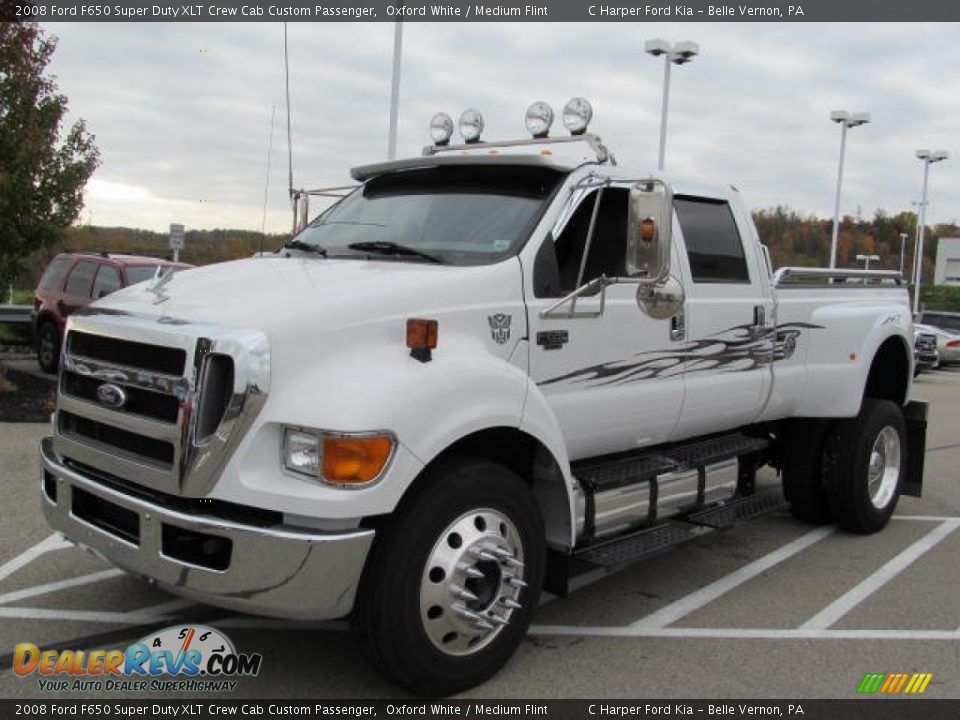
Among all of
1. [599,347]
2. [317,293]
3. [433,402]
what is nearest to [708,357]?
[599,347]

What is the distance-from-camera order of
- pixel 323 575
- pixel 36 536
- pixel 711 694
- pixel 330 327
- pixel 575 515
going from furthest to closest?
1. pixel 36 536
2. pixel 575 515
3. pixel 711 694
4. pixel 330 327
5. pixel 323 575

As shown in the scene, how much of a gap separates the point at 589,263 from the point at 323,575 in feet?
6.89

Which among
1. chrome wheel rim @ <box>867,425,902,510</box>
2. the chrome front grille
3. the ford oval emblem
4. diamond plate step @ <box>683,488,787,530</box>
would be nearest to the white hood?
the chrome front grille

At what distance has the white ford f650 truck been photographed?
10.7ft

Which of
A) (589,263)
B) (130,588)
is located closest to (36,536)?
(130,588)

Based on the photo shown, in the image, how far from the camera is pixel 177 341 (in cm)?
340

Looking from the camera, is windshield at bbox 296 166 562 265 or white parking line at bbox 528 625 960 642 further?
white parking line at bbox 528 625 960 642

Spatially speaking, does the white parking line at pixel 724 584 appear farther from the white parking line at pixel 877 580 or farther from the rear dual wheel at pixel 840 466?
the white parking line at pixel 877 580

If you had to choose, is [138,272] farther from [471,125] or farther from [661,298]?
[661,298]

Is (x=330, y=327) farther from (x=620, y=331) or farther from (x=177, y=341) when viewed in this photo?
(x=620, y=331)

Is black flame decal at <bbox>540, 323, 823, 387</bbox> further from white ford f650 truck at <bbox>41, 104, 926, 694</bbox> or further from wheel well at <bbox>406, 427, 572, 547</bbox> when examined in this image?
wheel well at <bbox>406, 427, 572, 547</bbox>

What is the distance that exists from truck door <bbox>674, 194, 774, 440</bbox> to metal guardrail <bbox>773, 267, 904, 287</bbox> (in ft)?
0.90

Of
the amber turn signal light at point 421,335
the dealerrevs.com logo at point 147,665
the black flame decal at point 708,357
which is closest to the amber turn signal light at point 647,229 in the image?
the black flame decal at point 708,357

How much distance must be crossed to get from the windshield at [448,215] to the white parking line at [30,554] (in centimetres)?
244
